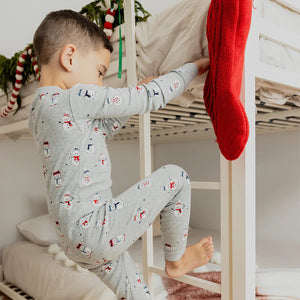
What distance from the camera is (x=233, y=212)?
3.42 ft

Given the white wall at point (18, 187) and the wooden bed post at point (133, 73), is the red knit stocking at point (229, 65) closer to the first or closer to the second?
the wooden bed post at point (133, 73)

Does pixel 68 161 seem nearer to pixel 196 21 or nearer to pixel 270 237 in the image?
pixel 196 21

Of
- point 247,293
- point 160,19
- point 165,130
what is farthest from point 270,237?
point 160,19

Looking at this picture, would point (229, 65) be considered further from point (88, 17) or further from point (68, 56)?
point (88, 17)

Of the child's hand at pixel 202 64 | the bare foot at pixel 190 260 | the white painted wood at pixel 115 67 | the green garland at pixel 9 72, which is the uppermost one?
the green garland at pixel 9 72

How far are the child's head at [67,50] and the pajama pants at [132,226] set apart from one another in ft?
1.18

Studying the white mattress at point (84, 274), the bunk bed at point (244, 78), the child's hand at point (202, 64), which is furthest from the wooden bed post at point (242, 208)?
the white mattress at point (84, 274)

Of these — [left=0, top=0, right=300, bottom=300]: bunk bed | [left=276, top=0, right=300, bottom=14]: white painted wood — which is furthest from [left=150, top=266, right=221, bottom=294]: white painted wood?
[left=276, top=0, right=300, bottom=14]: white painted wood

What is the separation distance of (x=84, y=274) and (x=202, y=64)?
1.30 metres

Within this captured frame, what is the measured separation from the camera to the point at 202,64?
99 centimetres

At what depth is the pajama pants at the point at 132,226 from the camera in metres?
0.86

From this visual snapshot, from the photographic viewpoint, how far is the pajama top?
878 mm

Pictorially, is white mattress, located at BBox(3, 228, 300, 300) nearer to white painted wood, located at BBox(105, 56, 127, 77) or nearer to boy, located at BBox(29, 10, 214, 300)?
boy, located at BBox(29, 10, 214, 300)

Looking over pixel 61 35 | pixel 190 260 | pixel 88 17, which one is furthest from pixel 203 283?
pixel 88 17
